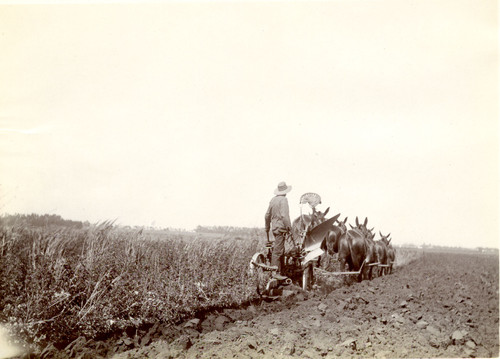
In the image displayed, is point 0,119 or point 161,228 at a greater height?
point 0,119

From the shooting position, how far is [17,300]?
429 centimetres

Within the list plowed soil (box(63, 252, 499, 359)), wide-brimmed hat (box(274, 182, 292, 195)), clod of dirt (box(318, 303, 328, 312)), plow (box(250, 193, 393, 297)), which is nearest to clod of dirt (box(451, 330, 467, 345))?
plowed soil (box(63, 252, 499, 359))

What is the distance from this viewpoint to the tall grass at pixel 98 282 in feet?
14.2

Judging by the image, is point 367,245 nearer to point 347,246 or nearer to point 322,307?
point 347,246

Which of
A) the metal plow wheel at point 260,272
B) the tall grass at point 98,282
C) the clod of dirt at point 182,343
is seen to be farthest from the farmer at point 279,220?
the clod of dirt at point 182,343

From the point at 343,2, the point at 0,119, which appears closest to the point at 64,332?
the point at 0,119

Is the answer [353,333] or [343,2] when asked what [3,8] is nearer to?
[343,2]

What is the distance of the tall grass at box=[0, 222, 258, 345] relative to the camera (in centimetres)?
434

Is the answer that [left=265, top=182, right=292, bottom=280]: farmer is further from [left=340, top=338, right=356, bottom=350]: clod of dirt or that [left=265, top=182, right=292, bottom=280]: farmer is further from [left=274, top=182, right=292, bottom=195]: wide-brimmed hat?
[left=340, top=338, right=356, bottom=350]: clod of dirt

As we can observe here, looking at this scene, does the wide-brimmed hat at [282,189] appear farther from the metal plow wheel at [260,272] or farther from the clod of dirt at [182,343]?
the clod of dirt at [182,343]

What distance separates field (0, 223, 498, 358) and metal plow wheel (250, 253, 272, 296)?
175mm

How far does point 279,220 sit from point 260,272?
1.33 meters

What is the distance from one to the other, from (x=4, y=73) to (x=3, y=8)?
877 millimetres

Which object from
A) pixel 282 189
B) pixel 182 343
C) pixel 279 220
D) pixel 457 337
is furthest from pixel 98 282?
pixel 457 337
